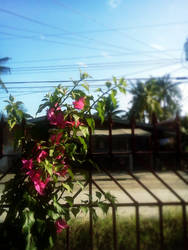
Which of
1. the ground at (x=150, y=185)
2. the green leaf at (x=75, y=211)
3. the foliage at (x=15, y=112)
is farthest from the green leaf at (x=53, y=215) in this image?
the foliage at (x=15, y=112)

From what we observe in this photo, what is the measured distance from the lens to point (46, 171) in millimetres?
1279

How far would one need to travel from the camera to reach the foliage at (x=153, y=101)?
1604 mm

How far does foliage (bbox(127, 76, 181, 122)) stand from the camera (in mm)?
1604

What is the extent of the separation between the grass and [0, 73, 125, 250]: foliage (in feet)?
1.77

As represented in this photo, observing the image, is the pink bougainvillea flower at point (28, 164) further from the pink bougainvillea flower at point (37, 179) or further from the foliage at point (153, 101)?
the foliage at point (153, 101)

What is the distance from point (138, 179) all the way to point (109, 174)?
→ 248mm

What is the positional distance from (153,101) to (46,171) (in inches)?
38.7

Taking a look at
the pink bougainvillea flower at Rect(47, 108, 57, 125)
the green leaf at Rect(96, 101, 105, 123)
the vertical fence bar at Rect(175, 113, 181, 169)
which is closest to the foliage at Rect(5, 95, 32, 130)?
the pink bougainvillea flower at Rect(47, 108, 57, 125)

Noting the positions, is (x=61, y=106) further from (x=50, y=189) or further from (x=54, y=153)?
(x=50, y=189)

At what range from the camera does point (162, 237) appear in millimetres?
1641

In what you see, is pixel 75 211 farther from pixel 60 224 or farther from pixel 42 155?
pixel 42 155

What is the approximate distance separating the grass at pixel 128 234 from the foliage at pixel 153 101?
899 millimetres

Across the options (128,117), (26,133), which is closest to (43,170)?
(26,133)

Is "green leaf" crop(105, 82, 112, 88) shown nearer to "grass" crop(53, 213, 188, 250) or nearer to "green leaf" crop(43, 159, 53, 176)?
Answer: "green leaf" crop(43, 159, 53, 176)
